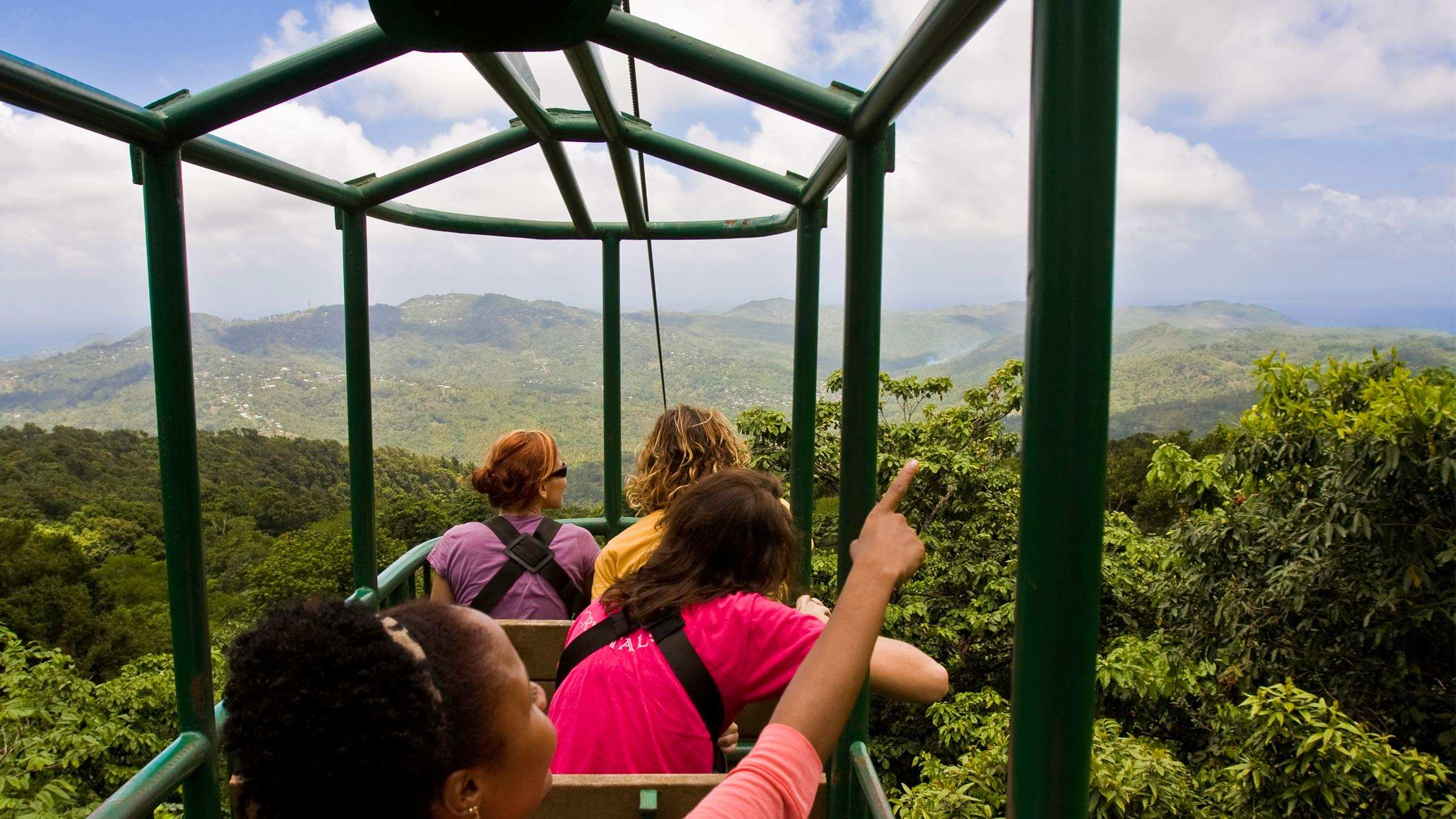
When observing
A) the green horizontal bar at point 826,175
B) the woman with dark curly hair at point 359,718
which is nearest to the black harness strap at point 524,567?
the green horizontal bar at point 826,175

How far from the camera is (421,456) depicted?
27484 mm

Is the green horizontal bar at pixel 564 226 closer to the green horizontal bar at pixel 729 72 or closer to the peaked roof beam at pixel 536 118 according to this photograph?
the peaked roof beam at pixel 536 118

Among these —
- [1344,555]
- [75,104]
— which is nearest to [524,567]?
[75,104]

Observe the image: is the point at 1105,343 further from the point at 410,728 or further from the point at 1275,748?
the point at 1275,748

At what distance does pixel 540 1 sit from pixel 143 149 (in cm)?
87

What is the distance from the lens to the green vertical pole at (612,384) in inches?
164

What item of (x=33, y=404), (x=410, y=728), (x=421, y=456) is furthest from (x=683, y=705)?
(x=33, y=404)

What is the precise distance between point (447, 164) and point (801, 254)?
3.70ft

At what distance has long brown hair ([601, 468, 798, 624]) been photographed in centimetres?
161

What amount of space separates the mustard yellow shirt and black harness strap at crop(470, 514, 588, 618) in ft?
1.41

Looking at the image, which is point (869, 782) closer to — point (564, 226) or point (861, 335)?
point (861, 335)

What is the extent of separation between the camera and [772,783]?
96cm

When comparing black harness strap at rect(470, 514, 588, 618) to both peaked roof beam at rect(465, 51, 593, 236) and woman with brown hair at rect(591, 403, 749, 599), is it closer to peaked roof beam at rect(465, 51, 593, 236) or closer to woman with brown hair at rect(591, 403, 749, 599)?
woman with brown hair at rect(591, 403, 749, 599)

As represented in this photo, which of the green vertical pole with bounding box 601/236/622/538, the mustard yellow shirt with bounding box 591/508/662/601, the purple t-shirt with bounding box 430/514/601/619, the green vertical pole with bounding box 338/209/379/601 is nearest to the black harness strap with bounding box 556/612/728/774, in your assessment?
the mustard yellow shirt with bounding box 591/508/662/601
